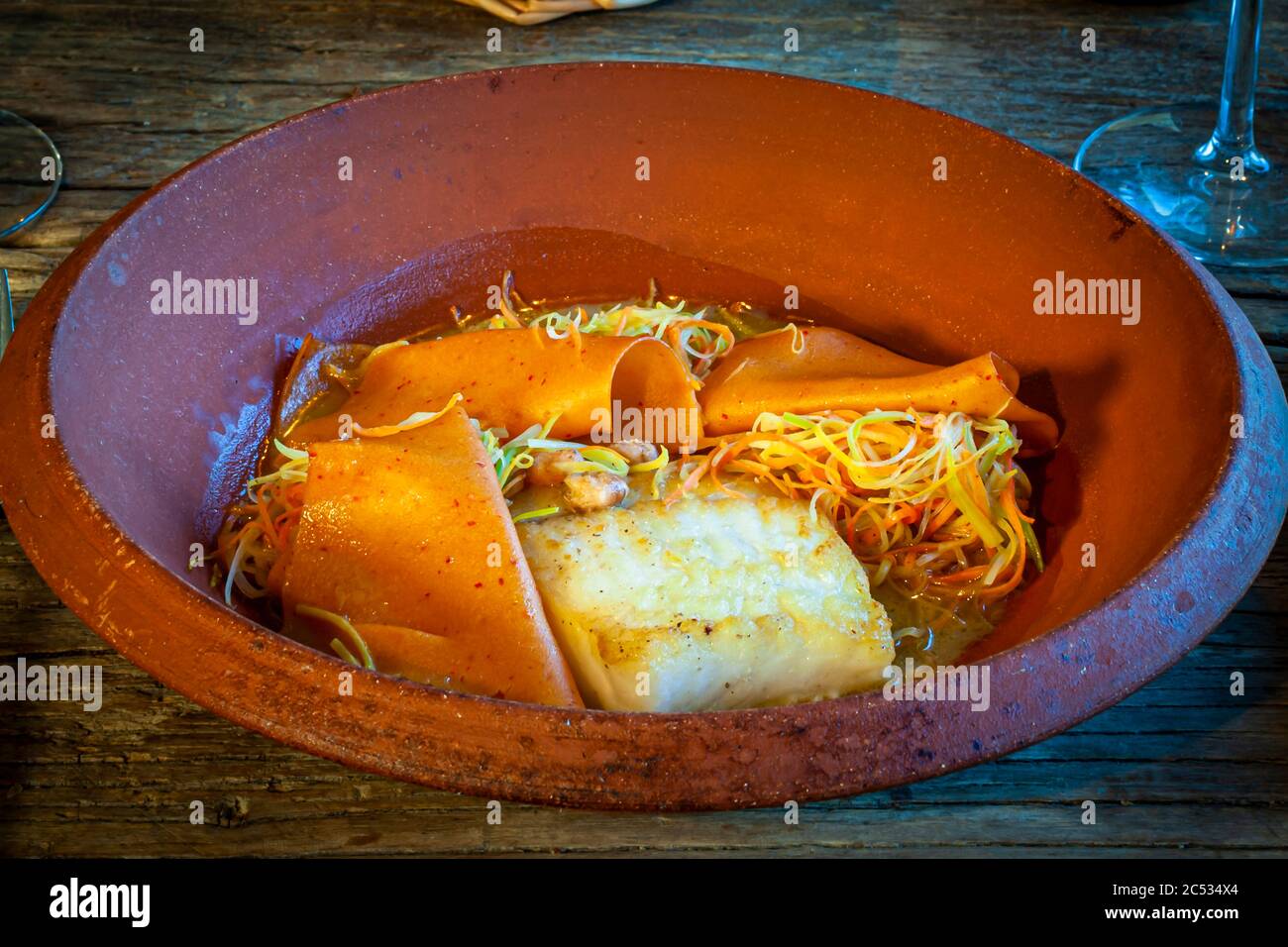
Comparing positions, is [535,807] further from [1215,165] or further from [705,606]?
[1215,165]

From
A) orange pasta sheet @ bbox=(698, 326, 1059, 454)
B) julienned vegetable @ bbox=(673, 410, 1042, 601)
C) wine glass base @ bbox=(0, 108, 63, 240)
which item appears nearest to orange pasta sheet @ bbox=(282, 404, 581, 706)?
julienned vegetable @ bbox=(673, 410, 1042, 601)

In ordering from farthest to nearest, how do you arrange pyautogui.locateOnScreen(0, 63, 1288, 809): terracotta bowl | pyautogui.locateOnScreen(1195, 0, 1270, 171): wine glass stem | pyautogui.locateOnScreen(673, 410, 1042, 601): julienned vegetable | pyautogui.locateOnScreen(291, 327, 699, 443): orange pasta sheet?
pyautogui.locateOnScreen(1195, 0, 1270, 171): wine glass stem
pyautogui.locateOnScreen(291, 327, 699, 443): orange pasta sheet
pyautogui.locateOnScreen(673, 410, 1042, 601): julienned vegetable
pyautogui.locateOnScreen(0, 63, 1288, 809): terracotta bowl

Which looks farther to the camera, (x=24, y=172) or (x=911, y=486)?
(x=24, y=172)

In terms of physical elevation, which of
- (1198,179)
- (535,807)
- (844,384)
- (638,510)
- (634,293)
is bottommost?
(535,807)

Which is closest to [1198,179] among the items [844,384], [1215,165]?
[1215,165]

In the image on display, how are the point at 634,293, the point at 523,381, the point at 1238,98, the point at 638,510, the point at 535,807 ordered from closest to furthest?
the point at 535,807 < the point at 638,510 < the point at 523,381 < the point at 634,293 < the point at 1238,98

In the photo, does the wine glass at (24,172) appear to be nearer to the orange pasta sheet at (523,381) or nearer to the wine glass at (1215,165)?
the orange pasta sheet at (523,381)

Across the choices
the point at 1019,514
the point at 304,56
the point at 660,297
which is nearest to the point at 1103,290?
the point at 1019,514

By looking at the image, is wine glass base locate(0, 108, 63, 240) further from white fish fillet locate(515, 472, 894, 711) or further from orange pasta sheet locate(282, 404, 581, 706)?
white fish fillet locate(515, 472, 894, 711)

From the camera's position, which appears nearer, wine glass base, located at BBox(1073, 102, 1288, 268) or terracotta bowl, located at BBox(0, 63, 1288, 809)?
terracotta bowl, located at BBox(0, 63, 1288, 809)
